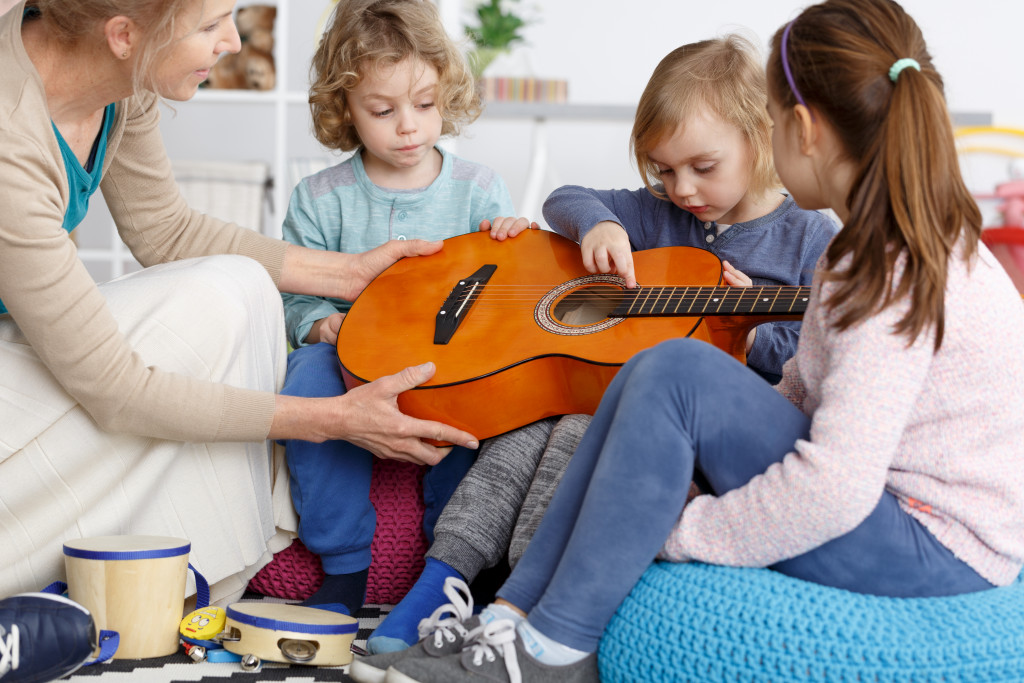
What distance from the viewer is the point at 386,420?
1.33 m

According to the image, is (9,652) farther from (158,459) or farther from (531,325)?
(531,325)

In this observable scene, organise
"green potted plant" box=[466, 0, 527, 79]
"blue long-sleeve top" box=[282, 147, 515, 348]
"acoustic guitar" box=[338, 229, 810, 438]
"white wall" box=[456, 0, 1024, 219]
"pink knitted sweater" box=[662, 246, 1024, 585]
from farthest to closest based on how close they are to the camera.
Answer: "white wall" box=[456, 0, 1024, 219]
"green potted plant" box=[466, 0, 527, 79]
"blue long-sleeve top" box=[282, 147, 515, 348]
"acoustic guitar" box=[338, 229, 810, 438]
"pink knitted sweater" box=[662, 246, 1024, 585]

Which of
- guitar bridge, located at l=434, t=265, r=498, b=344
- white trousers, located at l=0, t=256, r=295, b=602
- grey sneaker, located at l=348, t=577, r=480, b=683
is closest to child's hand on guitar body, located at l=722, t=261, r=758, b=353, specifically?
guitar bridge, located at l=434, t=265, r=498, b=344

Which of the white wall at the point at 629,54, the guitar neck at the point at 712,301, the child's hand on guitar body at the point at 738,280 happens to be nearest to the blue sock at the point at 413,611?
the guitar neck at the point at 712,301

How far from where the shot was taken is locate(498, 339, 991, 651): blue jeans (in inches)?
39.5

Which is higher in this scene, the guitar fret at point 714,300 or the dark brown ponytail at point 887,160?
the dark brown ponytail at point 887,160

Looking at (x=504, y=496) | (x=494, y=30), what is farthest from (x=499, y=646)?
(x=494, y=30)

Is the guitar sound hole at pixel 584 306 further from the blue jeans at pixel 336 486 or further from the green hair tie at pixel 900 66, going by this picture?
the green hair tie at pixel 900 66

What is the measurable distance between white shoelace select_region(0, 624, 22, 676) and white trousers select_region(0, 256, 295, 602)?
0.76 feet

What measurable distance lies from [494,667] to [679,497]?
277 millimetres

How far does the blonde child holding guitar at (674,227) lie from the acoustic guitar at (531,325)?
55mm

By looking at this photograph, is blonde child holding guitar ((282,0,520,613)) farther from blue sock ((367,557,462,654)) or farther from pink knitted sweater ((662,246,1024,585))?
pink knitted sweater ((662,246,1024,585))

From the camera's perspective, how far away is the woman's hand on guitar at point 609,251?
1.45 m

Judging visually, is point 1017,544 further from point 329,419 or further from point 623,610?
point 329,419
